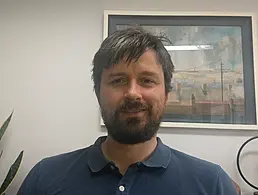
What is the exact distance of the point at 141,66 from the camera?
3.16 ft

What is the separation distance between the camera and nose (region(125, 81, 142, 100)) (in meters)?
0.92

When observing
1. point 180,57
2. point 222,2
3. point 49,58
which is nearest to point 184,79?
point 180,57

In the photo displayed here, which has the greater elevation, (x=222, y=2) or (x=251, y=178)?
(x=222, y=2)

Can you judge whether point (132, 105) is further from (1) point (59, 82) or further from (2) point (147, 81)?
(1) point (59, 82)

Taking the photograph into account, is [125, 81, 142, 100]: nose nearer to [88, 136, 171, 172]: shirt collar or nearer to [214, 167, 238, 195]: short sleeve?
[88, 136, 171, 172]: shirt collar

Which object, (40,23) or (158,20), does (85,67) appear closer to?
(40,23)

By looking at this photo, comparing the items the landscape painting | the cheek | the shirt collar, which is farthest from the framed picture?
the cheek

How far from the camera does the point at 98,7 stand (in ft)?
6.02

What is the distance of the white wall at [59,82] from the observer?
169 centimetres

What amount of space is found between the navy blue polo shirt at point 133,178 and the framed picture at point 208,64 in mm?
697

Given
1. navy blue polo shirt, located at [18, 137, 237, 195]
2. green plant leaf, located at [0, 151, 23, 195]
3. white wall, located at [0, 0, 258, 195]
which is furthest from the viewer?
white wall, located at [0, 0, 258, 195]

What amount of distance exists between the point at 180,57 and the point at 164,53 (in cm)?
73

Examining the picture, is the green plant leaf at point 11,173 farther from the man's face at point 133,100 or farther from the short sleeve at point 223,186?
the short sleeve at point 223,186

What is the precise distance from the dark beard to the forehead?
0.11m
